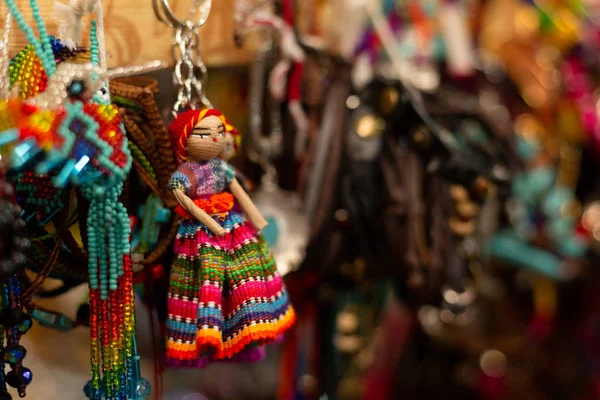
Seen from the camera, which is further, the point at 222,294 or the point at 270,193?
the point at 270,193

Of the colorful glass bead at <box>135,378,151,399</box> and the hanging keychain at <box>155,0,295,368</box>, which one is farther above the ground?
the hanging keychain at <box>155,0,295,368</box>

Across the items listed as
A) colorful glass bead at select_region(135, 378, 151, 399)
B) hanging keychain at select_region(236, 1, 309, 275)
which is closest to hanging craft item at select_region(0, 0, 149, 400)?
colorful glass bead at select_region(135, 378, 151, 399)

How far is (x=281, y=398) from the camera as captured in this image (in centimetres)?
88

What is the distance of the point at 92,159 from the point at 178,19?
0.22 m

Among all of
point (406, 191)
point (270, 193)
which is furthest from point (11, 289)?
point (406, 191)

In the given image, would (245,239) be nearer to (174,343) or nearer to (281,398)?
(174,343)

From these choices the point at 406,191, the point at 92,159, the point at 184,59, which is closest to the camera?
the point at 92,159

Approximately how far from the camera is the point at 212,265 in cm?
52

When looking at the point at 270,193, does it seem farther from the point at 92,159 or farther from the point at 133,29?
the point at 92,159

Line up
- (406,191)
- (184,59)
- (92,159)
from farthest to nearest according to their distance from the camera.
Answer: (406,191) < (184,59) < (92,159)

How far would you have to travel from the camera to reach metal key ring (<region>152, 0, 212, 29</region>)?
1.93ft

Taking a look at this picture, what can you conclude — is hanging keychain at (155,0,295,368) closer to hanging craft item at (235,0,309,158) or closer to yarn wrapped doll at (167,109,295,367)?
yarn wrapped doll at (167,109,295,367)

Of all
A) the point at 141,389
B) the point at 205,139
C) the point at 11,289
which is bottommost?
the point at 141,389

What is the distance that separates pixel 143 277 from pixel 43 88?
0.21 metres
